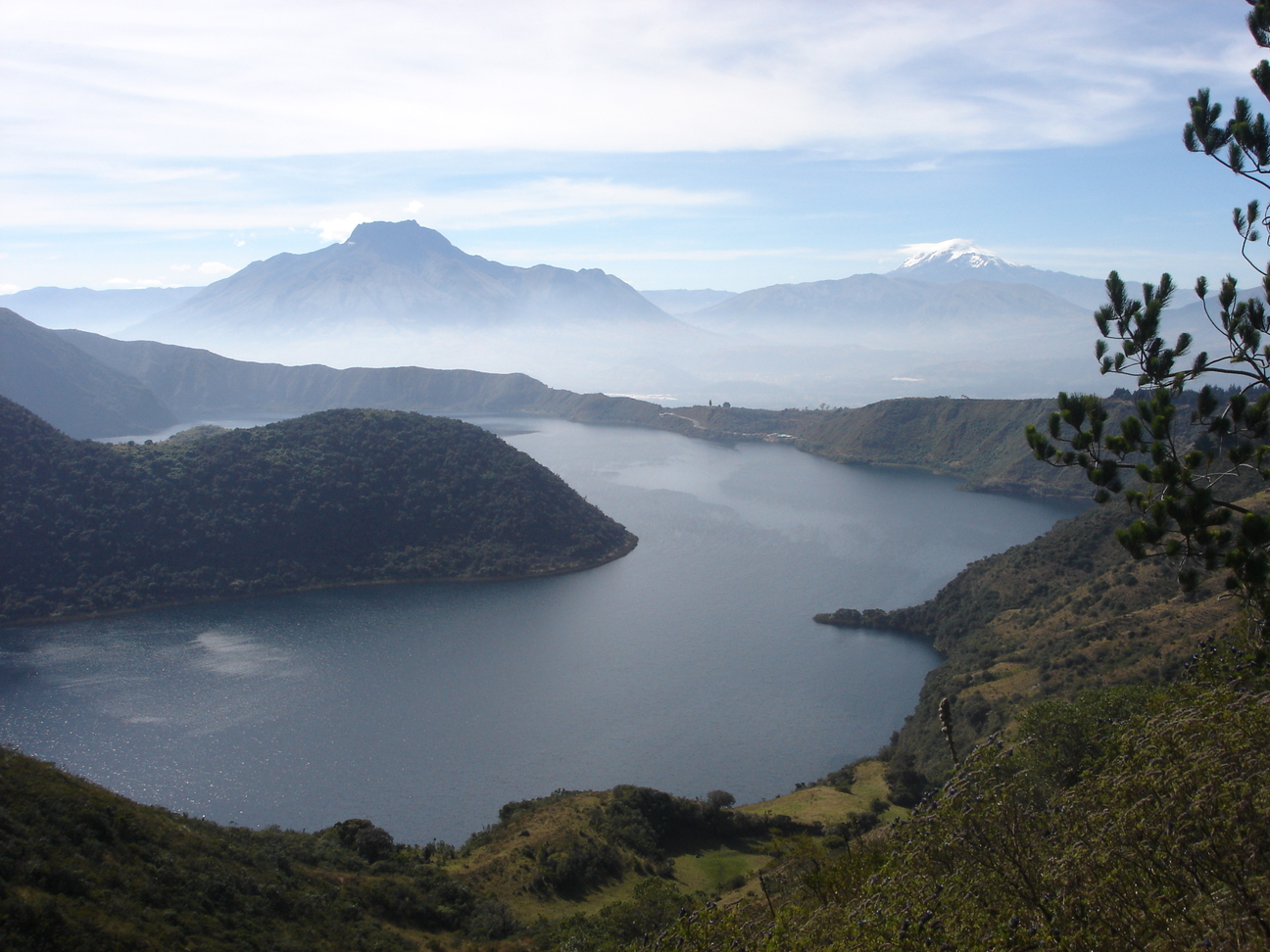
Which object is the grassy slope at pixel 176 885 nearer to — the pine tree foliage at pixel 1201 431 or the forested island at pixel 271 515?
the pine tree foliage at pixel 1201 431

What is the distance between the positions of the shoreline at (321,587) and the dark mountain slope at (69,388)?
211 feet

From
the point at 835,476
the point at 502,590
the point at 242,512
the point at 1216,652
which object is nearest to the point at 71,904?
the point at 1216,652

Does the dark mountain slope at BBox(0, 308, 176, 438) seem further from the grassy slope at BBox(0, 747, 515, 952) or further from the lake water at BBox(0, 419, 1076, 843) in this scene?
the grassy slope at BBox(0, 747, 515, 952)

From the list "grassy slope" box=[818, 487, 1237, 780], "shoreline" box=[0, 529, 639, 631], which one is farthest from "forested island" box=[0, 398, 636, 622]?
"grassy slope" box=[818, 487, 1237, 780]

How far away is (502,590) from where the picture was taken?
39938mm

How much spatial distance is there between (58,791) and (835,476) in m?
64.5

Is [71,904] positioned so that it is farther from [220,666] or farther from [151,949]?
[220,666]

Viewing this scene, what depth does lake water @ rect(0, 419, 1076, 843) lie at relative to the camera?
23156 mm

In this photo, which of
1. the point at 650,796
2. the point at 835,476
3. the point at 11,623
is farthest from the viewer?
the point at 835,476

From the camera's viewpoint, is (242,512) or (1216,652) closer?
(1216,652)

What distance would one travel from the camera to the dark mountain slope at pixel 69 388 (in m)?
90.1

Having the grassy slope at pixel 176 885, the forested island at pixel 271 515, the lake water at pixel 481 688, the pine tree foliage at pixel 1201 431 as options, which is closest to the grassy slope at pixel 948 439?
the lake water at pixel 481 688

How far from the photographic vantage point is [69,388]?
3706 inches

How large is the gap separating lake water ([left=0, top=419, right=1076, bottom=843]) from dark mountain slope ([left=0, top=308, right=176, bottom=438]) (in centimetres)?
7004
